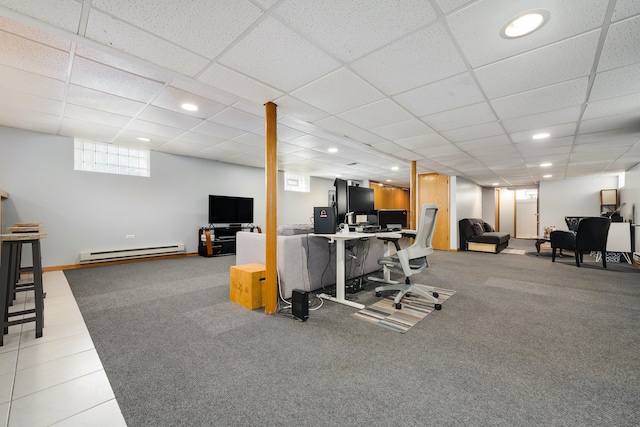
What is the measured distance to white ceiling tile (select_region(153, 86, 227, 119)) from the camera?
3.18 m

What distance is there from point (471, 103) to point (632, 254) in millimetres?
6845

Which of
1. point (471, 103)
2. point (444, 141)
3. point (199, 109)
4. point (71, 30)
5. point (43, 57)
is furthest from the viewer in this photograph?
point (444, 141)

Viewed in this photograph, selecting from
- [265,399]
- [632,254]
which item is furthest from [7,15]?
[632,254]

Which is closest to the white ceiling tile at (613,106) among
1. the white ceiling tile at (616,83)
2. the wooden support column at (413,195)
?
the white ceiling tile at (616,83)

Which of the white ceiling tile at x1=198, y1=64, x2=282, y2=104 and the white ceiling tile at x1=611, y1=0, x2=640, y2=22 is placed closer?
the white ceiling tile at x1=611, y1=0, x2=640, y2=22

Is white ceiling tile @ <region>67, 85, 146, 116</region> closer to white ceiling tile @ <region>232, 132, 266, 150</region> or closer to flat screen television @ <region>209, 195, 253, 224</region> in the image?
white ceiling tile @ <region>232, 132, 266, 150</region>

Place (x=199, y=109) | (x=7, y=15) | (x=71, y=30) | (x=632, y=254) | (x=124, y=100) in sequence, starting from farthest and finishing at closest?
1. (x=632, y=254)
2. (x=199, y=109)
3. (x=124, y=100)
4. (x=71, y=30)
5. (x=7, y=15)

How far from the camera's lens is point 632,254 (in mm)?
6219

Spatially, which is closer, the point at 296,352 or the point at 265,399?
the point at 265,399

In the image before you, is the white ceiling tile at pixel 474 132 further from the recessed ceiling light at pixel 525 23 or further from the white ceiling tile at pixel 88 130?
the white ceiling tile at pixel 88 130

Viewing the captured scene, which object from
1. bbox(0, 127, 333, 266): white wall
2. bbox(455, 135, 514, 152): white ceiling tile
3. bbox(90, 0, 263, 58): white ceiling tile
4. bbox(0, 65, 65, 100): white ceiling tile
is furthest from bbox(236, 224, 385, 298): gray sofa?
bbox(0, 127, 333, 266): white wall

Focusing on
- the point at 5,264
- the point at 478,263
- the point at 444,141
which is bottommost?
the point at 478,263

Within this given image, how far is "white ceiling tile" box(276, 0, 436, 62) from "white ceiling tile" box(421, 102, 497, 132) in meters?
1.87

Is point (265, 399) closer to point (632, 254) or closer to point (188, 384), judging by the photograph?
point (188, 384)
